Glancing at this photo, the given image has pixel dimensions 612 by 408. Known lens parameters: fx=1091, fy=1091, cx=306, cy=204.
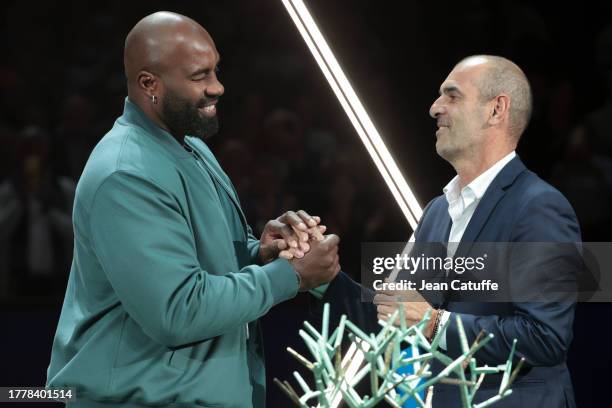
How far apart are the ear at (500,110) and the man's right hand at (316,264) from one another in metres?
0.51

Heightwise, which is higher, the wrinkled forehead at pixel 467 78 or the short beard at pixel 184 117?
the wrinkled forehead at pixel 467 78

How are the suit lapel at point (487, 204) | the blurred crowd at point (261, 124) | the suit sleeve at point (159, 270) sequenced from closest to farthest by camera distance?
the suit sleeve at point (159, 270), the suit lapel at point (487, 204), the blurred crowd at point (261, 124)

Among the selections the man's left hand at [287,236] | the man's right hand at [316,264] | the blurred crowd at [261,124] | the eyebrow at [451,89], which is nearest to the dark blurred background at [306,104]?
the blurred crowd at [261,124]

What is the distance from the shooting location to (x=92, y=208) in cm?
194

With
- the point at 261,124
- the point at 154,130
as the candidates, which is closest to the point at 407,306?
the point at 154,130

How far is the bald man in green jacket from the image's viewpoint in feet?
6.21

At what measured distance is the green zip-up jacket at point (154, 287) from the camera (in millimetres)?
1886

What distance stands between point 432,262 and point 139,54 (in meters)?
0.81

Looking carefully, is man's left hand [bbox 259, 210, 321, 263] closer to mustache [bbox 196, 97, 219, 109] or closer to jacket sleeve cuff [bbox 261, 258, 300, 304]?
jacket sleeve cuff [bbox 261, 258, 300, 304]

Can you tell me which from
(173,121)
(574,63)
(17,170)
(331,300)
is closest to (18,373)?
(17,170)

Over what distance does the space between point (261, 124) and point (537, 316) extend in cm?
232

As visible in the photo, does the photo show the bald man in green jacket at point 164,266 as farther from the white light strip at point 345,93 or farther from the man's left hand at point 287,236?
the white light strip at point 345,93

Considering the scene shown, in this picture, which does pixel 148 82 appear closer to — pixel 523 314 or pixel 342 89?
pixel 342 89

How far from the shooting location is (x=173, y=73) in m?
2.04
